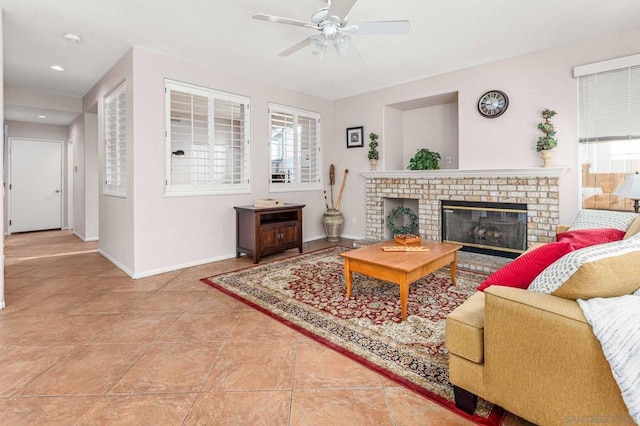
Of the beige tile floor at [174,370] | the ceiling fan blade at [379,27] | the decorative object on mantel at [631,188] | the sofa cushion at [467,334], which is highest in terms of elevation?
the ceiling fan blade at [379,27]

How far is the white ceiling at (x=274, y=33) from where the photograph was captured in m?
2.93

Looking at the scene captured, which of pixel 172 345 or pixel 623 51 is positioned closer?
pixel 172 345

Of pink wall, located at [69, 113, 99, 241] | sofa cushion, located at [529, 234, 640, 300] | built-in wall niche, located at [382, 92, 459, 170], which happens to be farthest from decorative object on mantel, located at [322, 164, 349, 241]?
→ sofa cushion, located at [529, 234, 640, 300]

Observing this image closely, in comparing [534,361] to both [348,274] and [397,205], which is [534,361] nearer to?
[348,274]

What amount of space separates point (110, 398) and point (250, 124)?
3.90 metres

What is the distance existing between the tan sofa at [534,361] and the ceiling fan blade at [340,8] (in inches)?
82.5

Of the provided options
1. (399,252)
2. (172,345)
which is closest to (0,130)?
(172,345)

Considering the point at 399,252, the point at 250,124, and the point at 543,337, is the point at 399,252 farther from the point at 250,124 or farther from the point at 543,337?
the point at 250,124

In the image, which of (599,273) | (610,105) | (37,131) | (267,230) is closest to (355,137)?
(267,230)

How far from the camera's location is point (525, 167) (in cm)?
412

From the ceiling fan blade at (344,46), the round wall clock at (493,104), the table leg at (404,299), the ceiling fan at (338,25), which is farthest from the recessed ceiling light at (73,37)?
the round wall clock at (493,104)

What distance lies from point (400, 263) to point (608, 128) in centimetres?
303

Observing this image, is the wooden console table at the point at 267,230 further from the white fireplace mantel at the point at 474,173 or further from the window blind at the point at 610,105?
the window blind at the point at 610,105

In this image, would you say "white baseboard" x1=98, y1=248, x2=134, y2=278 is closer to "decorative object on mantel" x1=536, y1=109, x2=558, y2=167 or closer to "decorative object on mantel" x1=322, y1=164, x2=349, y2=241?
"decorative object on mantel" x1=322, y1=164, x2=349, y2=241
